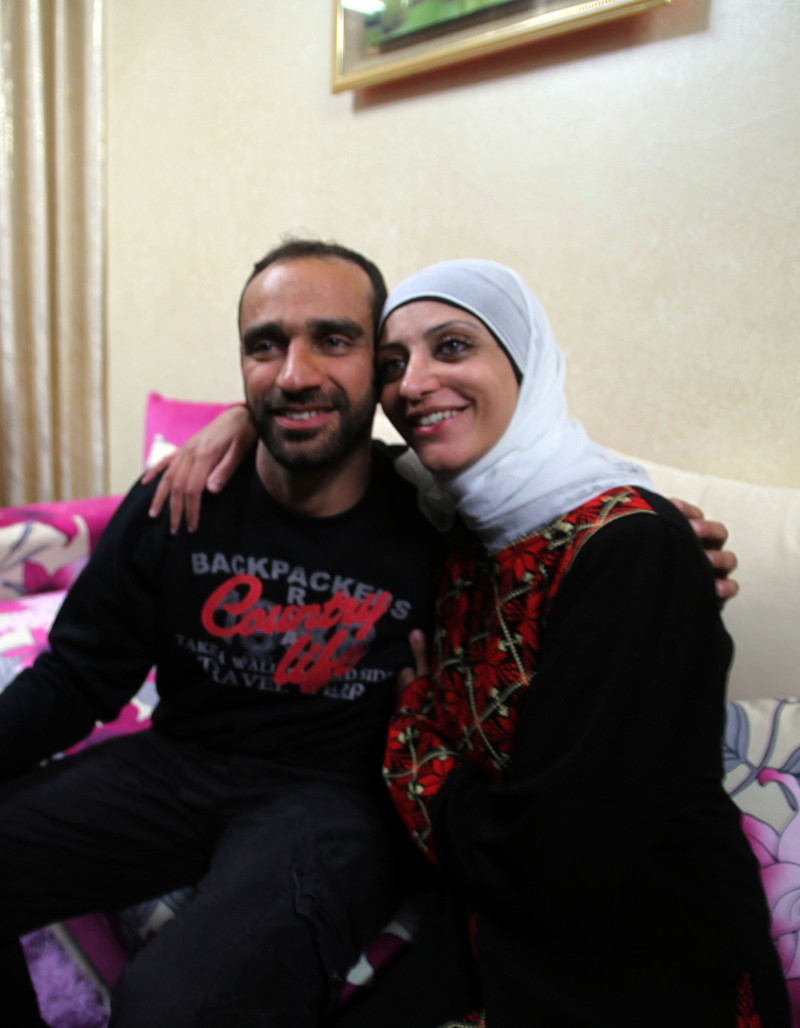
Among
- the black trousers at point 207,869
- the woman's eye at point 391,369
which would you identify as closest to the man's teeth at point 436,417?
the woman's eye at point 391,369

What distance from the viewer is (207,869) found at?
1062 millimetres

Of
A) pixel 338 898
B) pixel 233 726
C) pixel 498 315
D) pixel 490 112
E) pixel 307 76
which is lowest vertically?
pixel 338 898

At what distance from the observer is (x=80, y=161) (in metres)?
2.58

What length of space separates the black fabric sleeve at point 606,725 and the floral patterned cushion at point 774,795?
0.12 meters

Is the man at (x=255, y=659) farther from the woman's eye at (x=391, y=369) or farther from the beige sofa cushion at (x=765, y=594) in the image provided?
the beige sofa cushion at (x=765, y=594)

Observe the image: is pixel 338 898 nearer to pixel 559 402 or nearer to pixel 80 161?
pixel 559 402

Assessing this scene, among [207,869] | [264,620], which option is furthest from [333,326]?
[207,869]

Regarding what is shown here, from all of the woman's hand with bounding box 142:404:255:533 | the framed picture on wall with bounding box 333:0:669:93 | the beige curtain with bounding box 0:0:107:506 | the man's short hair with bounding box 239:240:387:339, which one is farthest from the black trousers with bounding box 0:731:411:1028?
the beige curtain with bounding box 0:0:107:506

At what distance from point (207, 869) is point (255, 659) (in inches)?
12.5

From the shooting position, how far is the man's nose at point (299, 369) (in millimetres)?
1020

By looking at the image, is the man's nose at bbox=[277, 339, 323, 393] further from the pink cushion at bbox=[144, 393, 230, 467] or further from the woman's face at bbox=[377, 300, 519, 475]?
the pink cushion at bbox=[144, 393, 230, 467]

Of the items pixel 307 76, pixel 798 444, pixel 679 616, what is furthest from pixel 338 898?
pixel 307 76

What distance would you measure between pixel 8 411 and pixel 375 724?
7.12 feet

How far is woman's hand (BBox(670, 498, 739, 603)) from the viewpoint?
96 cm
